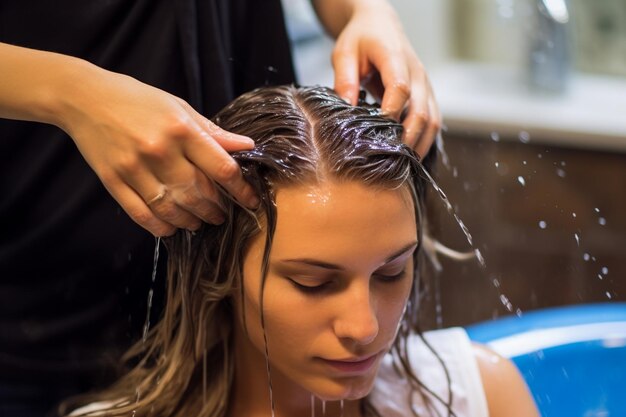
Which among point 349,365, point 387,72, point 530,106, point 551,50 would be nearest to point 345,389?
point 349,365

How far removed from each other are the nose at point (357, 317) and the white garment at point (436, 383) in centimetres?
28

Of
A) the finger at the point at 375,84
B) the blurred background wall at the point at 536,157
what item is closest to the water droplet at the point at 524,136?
the blurred background wall at the point at 536,157

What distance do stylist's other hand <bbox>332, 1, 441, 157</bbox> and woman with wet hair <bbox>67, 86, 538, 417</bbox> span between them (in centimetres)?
4

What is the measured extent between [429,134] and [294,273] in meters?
0.28

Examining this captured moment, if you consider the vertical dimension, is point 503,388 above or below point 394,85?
below

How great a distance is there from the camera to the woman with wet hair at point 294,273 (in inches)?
33.7

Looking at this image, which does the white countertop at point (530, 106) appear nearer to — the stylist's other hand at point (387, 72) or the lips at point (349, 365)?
the stylist's other hand at point (387, 72)

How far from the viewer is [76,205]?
109 cm

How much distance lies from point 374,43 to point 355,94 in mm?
91

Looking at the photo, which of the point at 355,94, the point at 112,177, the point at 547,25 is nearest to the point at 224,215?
the point at 112,177

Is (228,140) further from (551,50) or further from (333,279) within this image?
(551,50)

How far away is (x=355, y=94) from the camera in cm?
104

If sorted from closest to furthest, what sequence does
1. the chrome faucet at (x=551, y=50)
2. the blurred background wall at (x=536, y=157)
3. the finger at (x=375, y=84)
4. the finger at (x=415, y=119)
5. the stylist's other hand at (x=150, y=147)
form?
1. the stylist's other hand at (x=150, y=147)
2. the finger at (x=415, y=119)
3. the finger at (x=375, y=84)
4. the blurred background wall at (x=536, y=157)
5. the chrome faucet at (x=551, y=50)

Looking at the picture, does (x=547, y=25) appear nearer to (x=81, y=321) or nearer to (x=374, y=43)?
(x=374, y=43)
